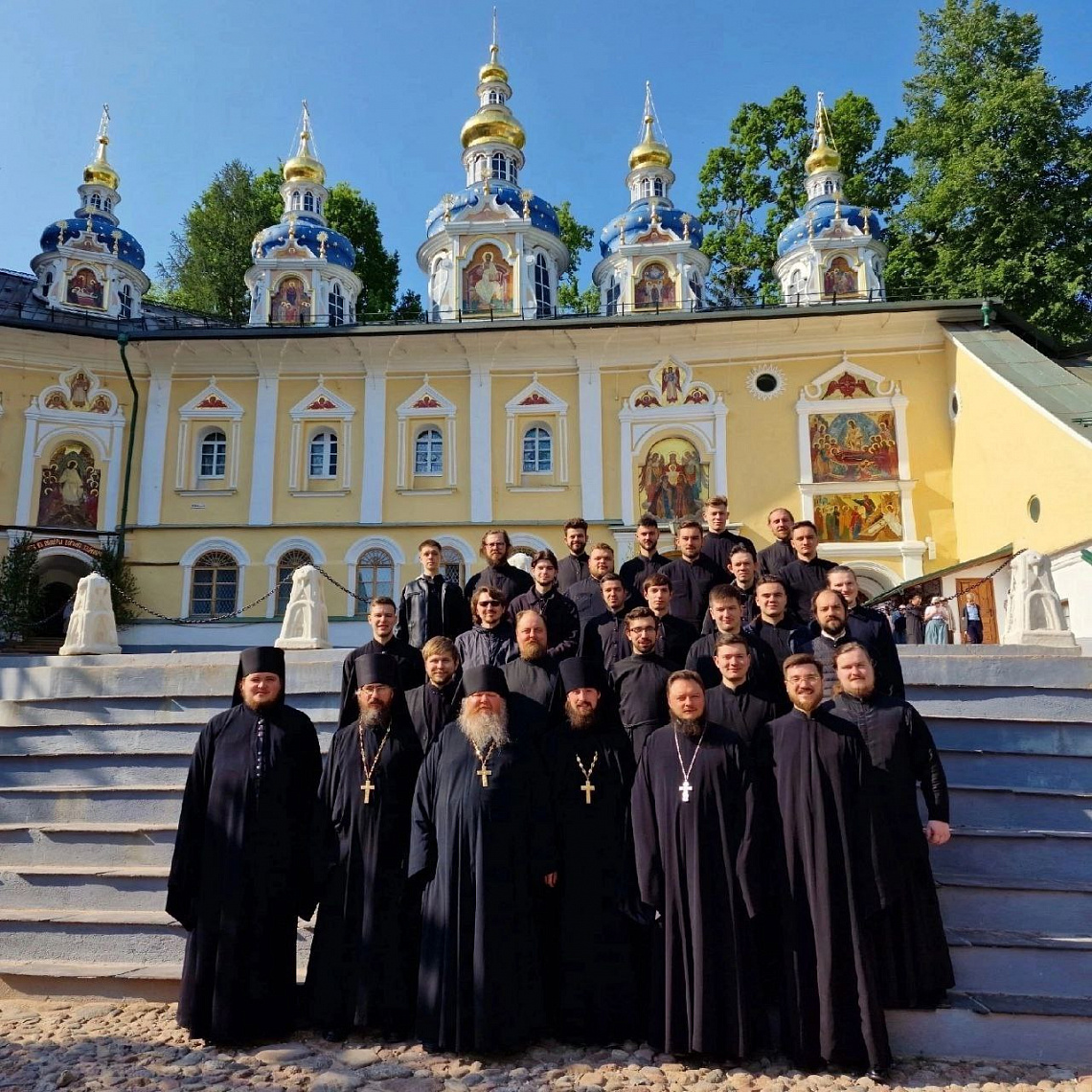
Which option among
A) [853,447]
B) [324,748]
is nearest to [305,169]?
[853,447]

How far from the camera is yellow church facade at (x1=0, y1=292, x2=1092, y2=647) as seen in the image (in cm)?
1755

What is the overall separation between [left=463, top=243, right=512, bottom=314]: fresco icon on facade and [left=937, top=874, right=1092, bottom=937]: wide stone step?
19.8 m

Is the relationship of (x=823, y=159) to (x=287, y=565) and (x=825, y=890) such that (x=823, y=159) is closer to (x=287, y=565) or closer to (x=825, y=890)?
(x=287, y=565)

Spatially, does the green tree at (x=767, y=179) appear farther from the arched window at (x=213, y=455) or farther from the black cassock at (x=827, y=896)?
the black cassock at (x=827, y=896)

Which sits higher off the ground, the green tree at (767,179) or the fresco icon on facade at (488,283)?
the green tree at (767,179)

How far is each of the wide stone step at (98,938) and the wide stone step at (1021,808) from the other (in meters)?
3.92

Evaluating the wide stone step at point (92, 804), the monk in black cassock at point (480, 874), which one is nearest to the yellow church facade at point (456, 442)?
the wide stone step at point (92, 804)

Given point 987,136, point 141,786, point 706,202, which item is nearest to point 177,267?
point 706,202

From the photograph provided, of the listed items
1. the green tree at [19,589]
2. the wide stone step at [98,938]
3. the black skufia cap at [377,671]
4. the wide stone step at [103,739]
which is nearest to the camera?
the black skufia cap at [377,671]

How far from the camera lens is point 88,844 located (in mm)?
5773

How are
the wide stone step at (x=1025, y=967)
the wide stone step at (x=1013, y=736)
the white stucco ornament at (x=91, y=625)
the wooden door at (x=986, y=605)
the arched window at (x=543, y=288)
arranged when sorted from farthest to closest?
the arched window at (x=543, y=288)
the wooden door at (x=986, y=605)
the white stucco ornament at (x=91, y=625)
the wide stone step at (x=1013, y=736)
the wide stone step at (x=1025, y=967)

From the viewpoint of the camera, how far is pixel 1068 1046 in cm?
399

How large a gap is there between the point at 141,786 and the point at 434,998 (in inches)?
120

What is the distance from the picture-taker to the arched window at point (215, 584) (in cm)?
1792
